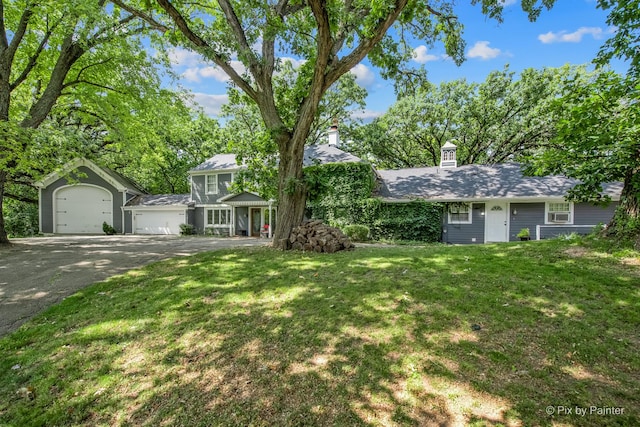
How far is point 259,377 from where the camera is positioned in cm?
285

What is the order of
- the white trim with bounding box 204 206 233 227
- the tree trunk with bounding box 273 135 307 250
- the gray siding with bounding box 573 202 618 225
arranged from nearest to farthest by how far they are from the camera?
the tree trunk with bounding box 273 135 307 250 → the gray siding with bounding box 573 202 618 225 → the white trim with bounding box 204 206 233 227

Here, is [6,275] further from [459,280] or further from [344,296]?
[459,280]

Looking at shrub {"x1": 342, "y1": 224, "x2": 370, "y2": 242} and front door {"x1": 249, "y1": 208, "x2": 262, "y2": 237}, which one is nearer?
shrub {"x1": 342, "y1": 224, "x2": 370, "y2": 242}

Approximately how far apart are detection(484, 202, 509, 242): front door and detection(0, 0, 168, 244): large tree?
54.4 ft

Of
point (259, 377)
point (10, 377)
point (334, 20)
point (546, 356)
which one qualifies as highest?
point (334, 20)

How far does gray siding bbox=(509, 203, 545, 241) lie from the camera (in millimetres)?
14039

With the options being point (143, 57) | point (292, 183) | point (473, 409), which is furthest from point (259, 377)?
point (143, 57)

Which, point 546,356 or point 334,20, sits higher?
point 334,20

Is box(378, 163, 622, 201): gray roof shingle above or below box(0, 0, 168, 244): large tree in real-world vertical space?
below

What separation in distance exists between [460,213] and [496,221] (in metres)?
1.66

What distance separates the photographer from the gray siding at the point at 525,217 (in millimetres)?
14039

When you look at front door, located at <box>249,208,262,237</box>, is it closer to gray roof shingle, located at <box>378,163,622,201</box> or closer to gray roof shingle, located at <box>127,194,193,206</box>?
gray roof shingle, located at <box>127,194,193,206</box>

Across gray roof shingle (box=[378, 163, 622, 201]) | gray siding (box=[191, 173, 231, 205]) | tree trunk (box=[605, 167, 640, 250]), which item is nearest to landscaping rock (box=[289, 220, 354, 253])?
tree trunk (box=[605, 167, 640, 250])

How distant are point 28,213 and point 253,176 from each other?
22.7 m
